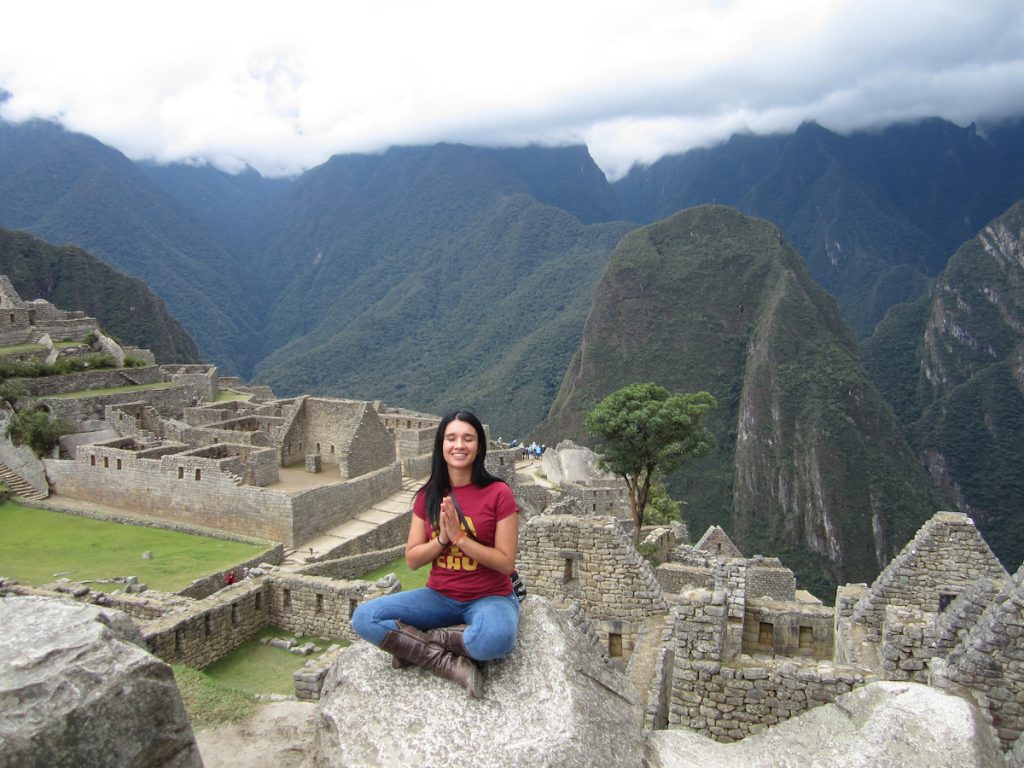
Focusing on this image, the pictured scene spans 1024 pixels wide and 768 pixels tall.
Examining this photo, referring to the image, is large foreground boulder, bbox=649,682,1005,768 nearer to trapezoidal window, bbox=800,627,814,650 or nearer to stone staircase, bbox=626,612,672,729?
stone staircase, bbox=626,612,672,729

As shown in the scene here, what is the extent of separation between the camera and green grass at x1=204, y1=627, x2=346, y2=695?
884 centimetres

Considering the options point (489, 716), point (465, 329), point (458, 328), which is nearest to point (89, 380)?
point (489, 716)

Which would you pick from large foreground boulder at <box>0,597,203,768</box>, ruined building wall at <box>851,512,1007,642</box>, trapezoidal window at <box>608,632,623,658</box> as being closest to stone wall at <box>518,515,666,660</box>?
trapezoidal window at <box>608,632,623,658</box>

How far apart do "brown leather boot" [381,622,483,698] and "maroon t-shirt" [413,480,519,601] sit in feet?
1.49

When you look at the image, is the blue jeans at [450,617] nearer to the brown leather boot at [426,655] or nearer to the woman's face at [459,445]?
the brown leather boot at [426,655]

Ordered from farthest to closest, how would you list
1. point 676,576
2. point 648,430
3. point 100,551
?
point 648,430, point 100,551, point 676,576

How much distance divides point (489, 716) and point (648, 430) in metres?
14.9

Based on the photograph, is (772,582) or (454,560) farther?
(772,582)

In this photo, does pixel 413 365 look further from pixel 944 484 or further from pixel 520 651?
pixel 520 651

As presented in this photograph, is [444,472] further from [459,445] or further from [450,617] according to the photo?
[450,617]

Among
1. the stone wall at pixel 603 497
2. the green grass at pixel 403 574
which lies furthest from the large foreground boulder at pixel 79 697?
the stone wall at pixel 603 497

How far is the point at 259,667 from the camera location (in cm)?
938

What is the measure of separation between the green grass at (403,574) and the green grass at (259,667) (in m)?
2.63

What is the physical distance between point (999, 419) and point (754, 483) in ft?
179
